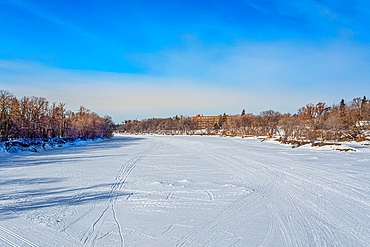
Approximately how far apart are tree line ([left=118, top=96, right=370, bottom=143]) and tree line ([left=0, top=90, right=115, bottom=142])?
28433 mm

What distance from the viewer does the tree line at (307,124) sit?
98.5ft

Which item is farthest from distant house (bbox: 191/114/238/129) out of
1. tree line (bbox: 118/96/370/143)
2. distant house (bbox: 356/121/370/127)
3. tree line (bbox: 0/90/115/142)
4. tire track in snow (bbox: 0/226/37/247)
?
tire track in snow (bbox: 0/226/37/247)

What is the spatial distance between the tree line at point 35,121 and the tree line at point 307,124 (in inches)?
1119

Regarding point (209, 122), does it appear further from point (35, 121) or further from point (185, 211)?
point (185, 211)

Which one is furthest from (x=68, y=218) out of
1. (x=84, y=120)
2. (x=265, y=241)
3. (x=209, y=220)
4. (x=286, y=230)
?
(x=84, y=120)

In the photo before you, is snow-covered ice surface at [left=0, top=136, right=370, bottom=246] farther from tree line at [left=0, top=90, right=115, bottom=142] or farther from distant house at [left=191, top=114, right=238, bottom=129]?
distant house at [left=191, top=114, right=238, bottom=129]

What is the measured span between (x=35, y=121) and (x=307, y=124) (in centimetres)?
3307

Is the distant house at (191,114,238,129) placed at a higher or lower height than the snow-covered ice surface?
higher

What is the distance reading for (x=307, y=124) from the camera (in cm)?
3491

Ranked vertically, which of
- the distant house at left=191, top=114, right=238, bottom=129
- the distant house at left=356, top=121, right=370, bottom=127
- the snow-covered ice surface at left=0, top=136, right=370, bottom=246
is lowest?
the snow-covered ice surface at left=0, top=136, right=370, bottom=246

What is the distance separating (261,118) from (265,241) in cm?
5807

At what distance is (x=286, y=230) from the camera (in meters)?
4.27

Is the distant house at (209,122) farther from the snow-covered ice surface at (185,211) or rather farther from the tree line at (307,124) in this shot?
the snow-covered ice surface at (185,211)

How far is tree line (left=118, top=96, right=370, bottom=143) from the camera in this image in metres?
30.0
